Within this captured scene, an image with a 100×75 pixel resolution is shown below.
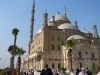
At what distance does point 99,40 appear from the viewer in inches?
1976

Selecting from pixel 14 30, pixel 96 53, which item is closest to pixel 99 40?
pixel 96 53

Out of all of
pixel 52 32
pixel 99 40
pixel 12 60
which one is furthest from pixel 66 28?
pixel 12 60

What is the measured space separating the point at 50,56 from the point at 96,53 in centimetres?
1158

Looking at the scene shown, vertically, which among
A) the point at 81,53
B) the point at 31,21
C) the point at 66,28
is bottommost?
the point at 81,53

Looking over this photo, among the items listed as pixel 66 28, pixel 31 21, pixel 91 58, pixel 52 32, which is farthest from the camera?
pixel 31 21

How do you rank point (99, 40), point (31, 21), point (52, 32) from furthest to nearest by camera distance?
point (31, 21) → point (99, 40) → point (52, 32)

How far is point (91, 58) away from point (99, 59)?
237cm

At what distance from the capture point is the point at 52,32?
43000mm

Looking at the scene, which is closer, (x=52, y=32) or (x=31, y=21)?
(x=52, y=32)

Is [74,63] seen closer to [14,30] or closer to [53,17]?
[14,30]

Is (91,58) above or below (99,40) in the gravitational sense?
below

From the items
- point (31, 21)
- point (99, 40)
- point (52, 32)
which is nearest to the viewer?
point (52, 32)

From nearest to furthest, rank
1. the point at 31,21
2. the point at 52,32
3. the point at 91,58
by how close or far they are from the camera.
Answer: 1. the point at 91,58
2. the point at 52,32
3. the point at 31,21

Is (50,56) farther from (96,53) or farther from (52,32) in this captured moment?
(96,53)
